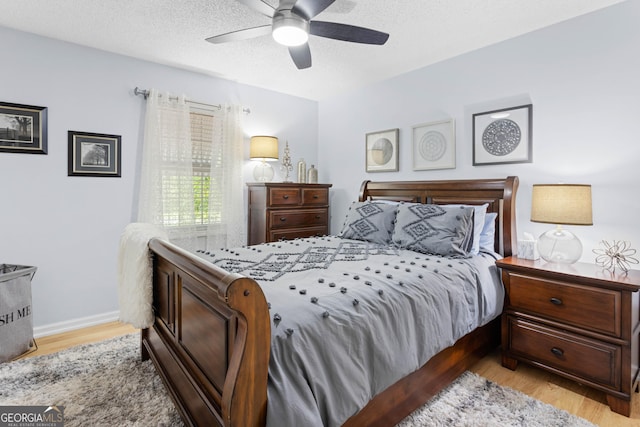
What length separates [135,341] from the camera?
2742 millimetres

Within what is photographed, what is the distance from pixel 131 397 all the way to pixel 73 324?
1.57 meters

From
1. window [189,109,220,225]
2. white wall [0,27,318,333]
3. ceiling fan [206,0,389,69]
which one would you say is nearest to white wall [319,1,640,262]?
ceiling fan [206,0,389,69]

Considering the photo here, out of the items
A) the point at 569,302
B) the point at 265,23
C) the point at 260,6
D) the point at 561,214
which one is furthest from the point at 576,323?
the point at 265,23

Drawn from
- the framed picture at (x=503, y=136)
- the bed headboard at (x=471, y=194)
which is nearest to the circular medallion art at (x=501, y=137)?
the framed picture at (x=503, y=136)

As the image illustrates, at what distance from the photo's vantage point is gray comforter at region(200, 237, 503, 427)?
117cm

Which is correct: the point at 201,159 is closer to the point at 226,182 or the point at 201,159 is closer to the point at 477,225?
the point at 226,182

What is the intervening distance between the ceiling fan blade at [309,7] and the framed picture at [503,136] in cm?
183

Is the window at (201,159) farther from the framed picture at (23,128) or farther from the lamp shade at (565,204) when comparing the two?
the lamp shade at (565,204)

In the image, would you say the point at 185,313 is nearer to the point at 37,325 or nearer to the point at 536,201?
the point at 37,325

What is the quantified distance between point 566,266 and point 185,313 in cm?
245

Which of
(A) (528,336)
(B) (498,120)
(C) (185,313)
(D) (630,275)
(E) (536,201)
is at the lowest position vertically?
(A) (528,336)

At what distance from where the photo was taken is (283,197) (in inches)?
151

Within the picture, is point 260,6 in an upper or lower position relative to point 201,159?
upper

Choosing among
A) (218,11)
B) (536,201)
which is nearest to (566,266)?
(536,201)
